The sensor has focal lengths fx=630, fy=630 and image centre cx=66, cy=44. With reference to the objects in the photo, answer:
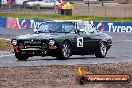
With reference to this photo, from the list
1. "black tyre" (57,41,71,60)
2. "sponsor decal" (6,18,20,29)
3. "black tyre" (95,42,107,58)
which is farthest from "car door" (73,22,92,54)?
"sponsor decal" (6,18,20,29)

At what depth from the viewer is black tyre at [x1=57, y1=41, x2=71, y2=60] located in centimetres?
1878

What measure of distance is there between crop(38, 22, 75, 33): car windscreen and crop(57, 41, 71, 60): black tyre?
0.64 metres

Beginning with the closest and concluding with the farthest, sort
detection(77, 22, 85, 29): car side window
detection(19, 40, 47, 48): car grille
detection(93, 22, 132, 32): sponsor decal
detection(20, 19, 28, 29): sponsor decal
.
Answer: detection(19, 40, 47, 48): car grille → detection(77, 22, 85, 29): car side window → detection(93, 22, 132, 32): sponsor decal → detection(20, 19, 28, 29): sponsor decal

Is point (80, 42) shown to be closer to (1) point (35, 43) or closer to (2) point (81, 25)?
(2) point (81, 25)

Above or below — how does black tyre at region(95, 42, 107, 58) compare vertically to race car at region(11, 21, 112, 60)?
below

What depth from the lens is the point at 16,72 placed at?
1384cm

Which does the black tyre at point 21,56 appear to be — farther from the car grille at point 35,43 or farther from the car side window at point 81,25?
the car side window at point 81,25

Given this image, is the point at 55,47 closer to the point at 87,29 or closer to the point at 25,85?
the point at 87,29

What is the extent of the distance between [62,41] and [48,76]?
5.95 metres

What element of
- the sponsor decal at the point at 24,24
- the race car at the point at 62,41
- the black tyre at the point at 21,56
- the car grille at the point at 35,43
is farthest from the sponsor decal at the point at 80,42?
the sponsor decal at the point at 24,24

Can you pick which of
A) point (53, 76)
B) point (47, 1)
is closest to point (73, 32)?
point (53, 76)

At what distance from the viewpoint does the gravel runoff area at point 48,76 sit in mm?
11227

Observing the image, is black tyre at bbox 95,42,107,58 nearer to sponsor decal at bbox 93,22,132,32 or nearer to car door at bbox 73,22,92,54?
car door at bbox 73,22,92,54

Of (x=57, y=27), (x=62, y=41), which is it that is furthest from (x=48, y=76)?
(x=57, y=27)
